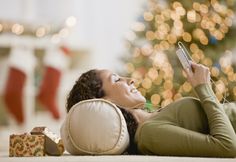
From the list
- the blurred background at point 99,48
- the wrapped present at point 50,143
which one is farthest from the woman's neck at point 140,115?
the blurred background at point 99,48

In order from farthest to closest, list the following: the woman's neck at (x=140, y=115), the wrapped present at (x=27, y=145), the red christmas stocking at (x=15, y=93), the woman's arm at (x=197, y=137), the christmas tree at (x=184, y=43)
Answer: the red christmas stocking at (x=15, y=93) → the christmas tree at (x=184, y=43) → the woman's neck at (x=140, y=115) → the wrapped present at (x=27, y=145) → the woman's arm at (x=197, y=137)

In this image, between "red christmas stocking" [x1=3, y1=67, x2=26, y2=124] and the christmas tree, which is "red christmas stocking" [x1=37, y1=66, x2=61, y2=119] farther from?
the christmas tree

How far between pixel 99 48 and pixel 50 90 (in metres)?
0.66

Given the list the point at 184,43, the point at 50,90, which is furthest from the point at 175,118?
the point at 50,90

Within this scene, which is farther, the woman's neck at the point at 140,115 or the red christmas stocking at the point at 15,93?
the red christmas stocking at the point at 15,93

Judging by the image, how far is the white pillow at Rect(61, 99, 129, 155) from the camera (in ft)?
6.63

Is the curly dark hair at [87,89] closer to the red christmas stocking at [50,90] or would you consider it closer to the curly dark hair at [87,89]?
the curly dark hair at [87,89]

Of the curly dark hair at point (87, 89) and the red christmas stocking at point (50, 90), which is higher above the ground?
the curly dark hair at point (87, 89)

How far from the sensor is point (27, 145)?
207cm

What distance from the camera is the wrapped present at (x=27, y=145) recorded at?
6.77ft

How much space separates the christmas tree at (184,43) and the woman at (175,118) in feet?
6.46

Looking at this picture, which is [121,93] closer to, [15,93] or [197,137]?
[197,137]

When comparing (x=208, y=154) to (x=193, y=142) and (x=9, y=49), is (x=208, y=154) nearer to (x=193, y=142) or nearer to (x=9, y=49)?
(x=193, y=142)

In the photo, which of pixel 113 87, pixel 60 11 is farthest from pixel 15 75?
pixel 113 87
